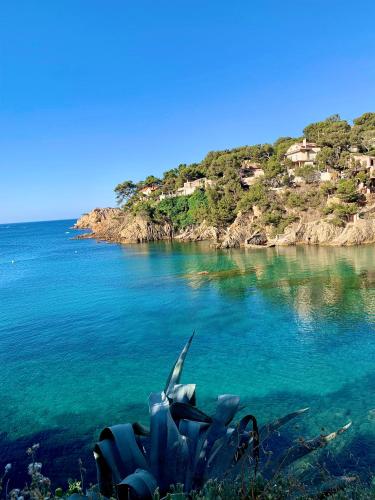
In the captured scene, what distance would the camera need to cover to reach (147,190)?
90125mm

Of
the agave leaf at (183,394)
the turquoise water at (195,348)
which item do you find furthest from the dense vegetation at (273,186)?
the agave leaf at (183,394)

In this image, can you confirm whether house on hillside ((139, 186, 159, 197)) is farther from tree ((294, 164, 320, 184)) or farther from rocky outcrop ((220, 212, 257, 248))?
tree ((294, 164, 320, 184))

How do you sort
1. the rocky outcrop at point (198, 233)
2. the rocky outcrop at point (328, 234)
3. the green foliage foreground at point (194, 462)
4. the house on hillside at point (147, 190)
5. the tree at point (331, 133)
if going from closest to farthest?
1. the green foliage foreground at point (194, 462)
2. the rocky outcrop at point (328, 234)
3. the tree at point (331, 133)
4. the rocky outcrop at point (198, 233)
5. the house on hillside at point (147, 190)

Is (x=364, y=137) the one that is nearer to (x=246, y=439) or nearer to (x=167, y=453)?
(x=246, y=439)

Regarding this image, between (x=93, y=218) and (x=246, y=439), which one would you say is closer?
(x=246, y=439)

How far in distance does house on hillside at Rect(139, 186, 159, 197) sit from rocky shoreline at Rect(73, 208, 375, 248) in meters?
10.5

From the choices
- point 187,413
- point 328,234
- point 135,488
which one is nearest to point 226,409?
point 187,413

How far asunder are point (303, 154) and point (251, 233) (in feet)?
67.5

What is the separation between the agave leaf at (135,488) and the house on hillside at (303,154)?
6451 centimetres

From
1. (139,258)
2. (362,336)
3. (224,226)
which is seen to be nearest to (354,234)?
(224,226)

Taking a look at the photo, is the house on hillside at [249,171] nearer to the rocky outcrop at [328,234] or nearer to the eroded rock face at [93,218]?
the rocky outcrop at [328,234]

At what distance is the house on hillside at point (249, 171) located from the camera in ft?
225

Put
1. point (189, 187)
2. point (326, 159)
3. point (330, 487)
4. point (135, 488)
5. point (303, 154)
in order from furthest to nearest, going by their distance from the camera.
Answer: point (189, 187) < point (303, 154) < point (326, 159) < point (330, 487) < point (135, 488)

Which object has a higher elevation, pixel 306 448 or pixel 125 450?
pixel 125 450
